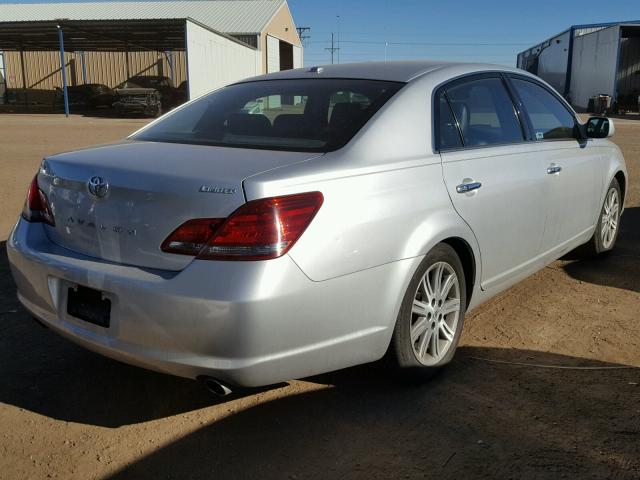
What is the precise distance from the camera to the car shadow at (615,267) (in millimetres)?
4934

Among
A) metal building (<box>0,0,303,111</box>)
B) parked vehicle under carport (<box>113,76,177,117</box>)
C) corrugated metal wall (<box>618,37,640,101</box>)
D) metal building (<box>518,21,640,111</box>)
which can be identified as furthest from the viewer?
corrugated metal wall (<box>618,37,640,101</box>)

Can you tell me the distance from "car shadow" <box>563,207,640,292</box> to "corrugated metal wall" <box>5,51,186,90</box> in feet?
137

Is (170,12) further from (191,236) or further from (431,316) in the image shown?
(191,236)

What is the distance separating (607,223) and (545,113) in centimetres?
150

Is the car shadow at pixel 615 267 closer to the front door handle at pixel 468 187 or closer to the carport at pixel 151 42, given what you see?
the front door handle at pixel 468 187

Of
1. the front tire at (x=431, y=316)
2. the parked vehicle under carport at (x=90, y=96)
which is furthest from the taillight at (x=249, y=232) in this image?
the parked vehicle under carport at (x=90, y=96)

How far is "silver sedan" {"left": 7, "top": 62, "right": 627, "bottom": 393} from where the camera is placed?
241 cm

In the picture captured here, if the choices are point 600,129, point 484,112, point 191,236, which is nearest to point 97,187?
point 191,236

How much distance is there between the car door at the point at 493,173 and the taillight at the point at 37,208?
6.25ft

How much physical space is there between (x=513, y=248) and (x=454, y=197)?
2.55 feet

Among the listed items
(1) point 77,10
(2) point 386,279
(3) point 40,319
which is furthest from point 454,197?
(1) point 77,10

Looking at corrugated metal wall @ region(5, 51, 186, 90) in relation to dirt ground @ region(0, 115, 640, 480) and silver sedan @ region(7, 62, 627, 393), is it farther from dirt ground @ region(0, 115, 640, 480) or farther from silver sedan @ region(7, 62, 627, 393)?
silver sedan @ region(7, 62, 627, 393)

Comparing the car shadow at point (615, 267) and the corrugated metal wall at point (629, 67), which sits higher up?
the corrugated metal wall at point (629, 67)

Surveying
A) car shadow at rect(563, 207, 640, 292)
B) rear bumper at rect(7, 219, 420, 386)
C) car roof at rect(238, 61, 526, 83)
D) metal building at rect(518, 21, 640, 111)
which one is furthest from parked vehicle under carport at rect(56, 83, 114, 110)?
rear bumper at rect(7, 219, 420, 386)
